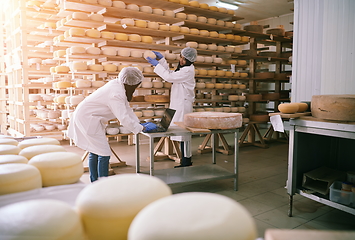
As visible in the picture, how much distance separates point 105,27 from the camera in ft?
13.0

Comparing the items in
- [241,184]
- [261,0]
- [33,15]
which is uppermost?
[261,0]

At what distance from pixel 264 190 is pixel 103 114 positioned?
201 cm

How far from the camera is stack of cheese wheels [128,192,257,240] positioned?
1.49ft

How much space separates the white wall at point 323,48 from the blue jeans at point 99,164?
2.29 metres

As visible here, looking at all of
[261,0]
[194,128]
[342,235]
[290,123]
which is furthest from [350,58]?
[261,0]

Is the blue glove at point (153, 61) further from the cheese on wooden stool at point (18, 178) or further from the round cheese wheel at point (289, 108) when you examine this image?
the cheese on wooden stool at point (18, 178)

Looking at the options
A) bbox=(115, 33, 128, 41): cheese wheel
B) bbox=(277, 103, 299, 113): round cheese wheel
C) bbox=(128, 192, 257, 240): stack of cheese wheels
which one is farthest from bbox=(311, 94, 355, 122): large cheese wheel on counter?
bbox=(115, 33, 128, 41): cheese wheel

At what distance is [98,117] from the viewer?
2.87 metres

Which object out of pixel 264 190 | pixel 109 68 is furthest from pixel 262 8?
pixel 264 190

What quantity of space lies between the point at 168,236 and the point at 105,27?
3968 mm

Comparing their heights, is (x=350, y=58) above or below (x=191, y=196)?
above

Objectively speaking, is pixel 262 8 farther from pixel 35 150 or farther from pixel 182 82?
pixel 35 150


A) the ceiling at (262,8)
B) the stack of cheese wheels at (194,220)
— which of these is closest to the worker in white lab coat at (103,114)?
the stack of cheese wheels at (194,220)

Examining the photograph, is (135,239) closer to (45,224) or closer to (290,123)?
(45,224)
